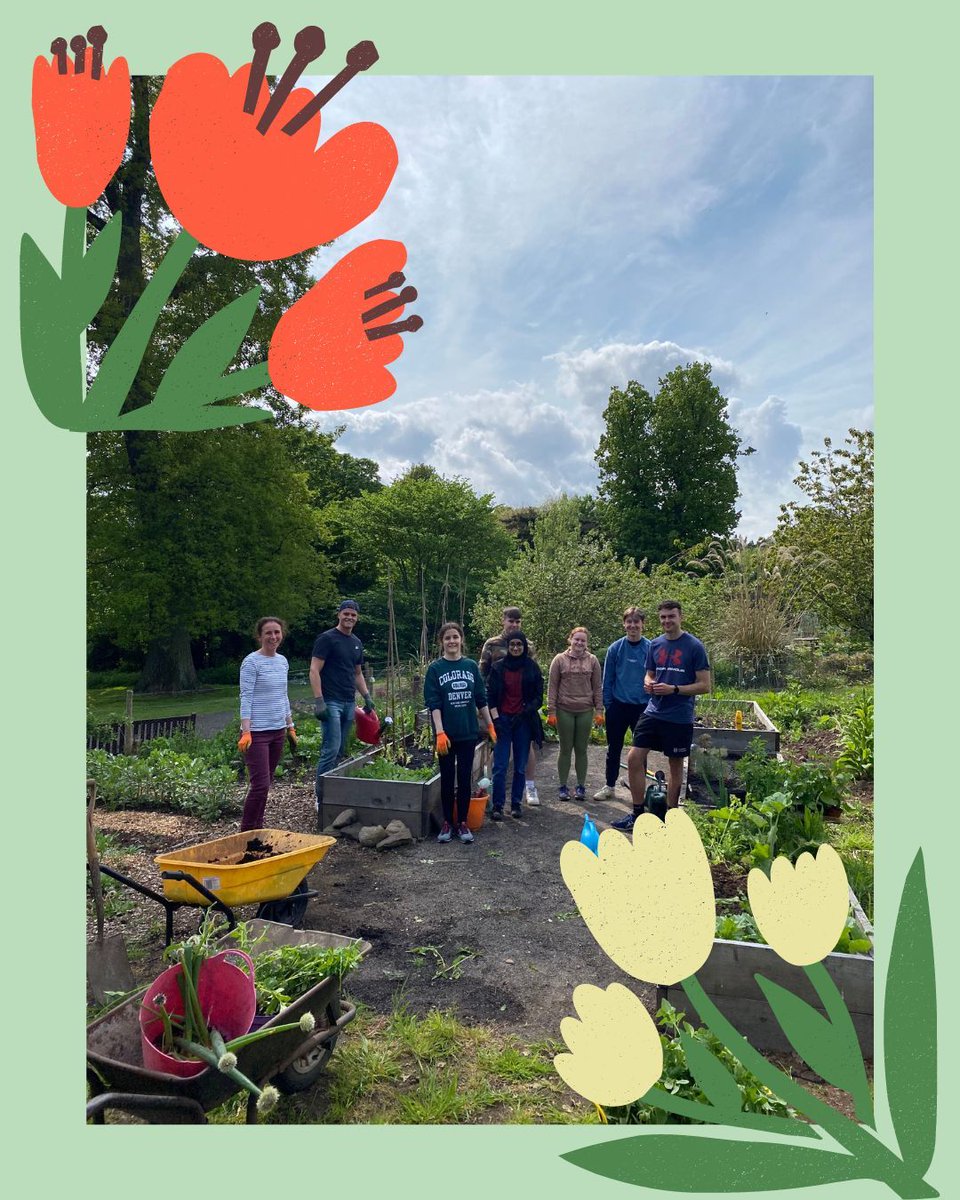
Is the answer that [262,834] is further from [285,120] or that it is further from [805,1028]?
[285,120]

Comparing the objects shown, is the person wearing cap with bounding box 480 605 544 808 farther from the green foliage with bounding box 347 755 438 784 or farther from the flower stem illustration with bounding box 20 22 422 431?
the flower stem illustration with bounding box 20 22 422 431

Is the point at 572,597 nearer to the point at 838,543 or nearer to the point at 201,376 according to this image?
the point at 838,543

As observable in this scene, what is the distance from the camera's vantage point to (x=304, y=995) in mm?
2428

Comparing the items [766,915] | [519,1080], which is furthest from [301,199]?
[519,1080]

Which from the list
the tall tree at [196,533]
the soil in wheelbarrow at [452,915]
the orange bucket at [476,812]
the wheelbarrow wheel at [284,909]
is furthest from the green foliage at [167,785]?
the wheelbarrow wheel at [284,909]

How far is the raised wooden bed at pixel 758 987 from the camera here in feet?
8.85

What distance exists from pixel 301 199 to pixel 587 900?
224 centimetres

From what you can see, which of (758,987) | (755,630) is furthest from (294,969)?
(755,630)

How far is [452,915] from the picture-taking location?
13.4 feet

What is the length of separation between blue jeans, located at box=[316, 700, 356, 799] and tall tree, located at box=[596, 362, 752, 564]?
418 inches

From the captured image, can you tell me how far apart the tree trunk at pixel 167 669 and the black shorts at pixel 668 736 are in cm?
934

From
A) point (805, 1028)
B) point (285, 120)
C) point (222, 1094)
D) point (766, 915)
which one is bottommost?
point (222, 1094)
